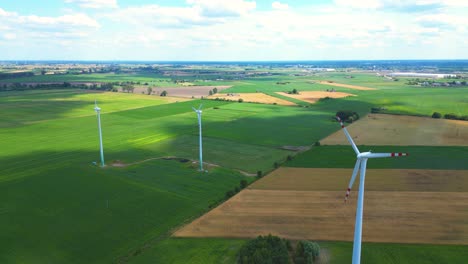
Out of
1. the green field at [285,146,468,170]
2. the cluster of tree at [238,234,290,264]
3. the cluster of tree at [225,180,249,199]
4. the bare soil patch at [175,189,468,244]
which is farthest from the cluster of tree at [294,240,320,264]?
the green field at [285,146,468,170]

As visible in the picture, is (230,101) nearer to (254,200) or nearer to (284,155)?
(284,155)

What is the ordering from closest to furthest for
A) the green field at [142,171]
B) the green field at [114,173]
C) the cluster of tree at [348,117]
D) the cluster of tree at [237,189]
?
the green field at [142,171]
the green field at [114,173]
the cluster of tree at [237,189]
the cluster of tree at [348,117]

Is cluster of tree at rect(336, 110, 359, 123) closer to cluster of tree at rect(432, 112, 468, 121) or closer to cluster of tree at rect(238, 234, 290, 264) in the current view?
cluster of tree at rect(432, 112, 468, 121)

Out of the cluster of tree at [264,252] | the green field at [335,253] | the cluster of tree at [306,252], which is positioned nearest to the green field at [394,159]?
the green field at [335,253]

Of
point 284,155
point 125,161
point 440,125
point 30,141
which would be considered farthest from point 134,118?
point 440,125

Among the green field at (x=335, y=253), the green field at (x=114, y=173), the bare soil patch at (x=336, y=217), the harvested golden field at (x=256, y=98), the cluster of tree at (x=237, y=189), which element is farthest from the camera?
the harvested golden field at (x=256, y=98)

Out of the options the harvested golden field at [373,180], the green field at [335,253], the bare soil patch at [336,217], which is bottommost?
the green field at [335,253]

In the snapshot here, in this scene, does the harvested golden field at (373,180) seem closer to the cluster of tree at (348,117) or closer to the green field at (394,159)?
the green field at (394,159)
